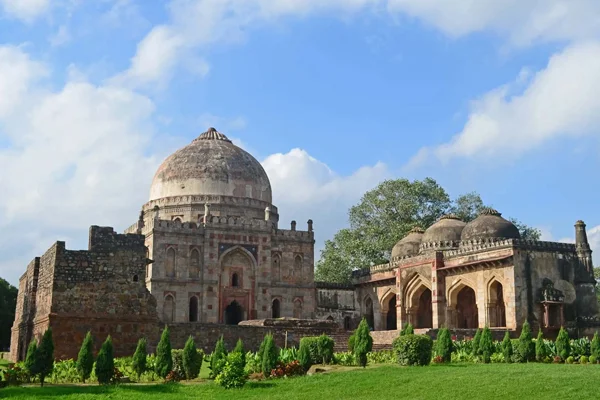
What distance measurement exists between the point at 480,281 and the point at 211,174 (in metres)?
14.3

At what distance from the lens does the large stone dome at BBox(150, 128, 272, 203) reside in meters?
39.7

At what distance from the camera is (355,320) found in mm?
41156

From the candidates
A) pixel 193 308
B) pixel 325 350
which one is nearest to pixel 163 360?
pixel 325 350

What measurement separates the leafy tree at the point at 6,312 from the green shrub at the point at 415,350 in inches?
1118

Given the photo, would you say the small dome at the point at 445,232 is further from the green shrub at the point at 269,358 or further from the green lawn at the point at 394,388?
the green shrub at the point at 269,358

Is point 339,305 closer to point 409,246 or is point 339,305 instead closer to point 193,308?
point 409,246

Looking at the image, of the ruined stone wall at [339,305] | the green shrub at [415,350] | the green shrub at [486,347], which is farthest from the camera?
the ruined stone wall at [339,305]

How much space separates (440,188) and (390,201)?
3.20m

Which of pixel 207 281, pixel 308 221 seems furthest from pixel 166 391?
pixel 308 221

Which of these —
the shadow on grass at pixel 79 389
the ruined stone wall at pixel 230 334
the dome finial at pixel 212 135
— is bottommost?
the shadow on grass at pixel 79 389

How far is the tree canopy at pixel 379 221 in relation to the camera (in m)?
45.5

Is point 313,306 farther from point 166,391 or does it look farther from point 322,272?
point 166,391

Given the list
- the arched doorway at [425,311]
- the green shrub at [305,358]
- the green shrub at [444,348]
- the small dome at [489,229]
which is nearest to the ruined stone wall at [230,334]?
the green shrub at [305,358]

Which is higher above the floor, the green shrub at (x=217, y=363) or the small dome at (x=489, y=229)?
the small dome at (x=489, y=229)
